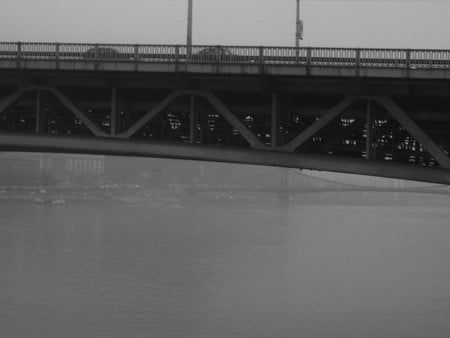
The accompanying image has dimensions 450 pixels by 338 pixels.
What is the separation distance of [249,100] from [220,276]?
3377 cm

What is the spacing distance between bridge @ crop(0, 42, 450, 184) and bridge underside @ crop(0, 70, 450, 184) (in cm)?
4

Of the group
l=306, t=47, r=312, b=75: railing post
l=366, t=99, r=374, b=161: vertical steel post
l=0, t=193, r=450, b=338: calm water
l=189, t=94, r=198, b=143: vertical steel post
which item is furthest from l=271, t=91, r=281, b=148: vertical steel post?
l=0, t=193, r=450, b=338: calm water

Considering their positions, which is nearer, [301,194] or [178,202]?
[178,202]

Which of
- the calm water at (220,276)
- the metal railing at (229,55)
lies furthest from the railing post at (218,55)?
the calm water at (220,276)

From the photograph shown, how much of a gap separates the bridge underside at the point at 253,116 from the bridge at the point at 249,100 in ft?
0.13

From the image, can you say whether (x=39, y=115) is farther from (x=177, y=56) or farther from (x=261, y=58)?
(x=261, y=58)

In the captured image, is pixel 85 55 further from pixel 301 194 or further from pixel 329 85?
pixel 301 194

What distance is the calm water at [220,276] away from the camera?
43062mm

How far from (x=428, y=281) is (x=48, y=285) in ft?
89.1

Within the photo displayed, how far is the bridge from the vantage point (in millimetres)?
24078

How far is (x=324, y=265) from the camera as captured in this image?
67.2 meters

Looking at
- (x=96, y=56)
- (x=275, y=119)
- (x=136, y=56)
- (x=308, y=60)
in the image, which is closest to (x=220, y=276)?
(x=96, y=56)

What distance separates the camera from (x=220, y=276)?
198 feet

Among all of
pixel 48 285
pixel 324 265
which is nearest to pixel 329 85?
pixel 48 285
